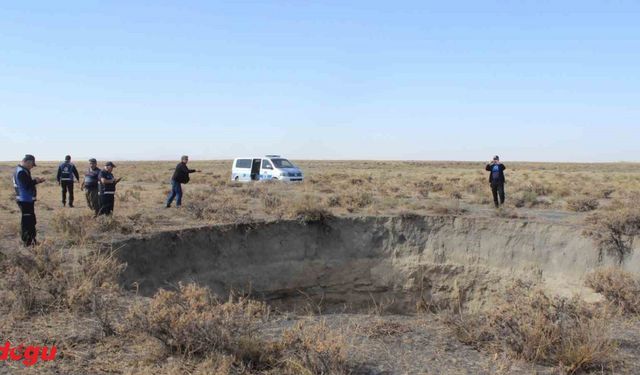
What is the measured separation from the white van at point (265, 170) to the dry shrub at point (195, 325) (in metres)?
21.2

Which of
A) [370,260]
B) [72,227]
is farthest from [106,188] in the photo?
[370,260]

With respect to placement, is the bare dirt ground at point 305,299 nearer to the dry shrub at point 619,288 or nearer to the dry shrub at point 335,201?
the dry shrub at point 619,288

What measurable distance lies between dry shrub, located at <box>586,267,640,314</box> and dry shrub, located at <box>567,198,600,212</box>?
985cm

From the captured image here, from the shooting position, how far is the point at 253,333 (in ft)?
18.9

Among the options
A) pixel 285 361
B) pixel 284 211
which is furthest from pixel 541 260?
pixel 285 361

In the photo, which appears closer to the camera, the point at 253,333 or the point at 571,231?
the point at 253,333

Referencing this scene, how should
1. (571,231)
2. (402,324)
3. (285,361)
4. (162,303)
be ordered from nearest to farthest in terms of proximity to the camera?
(285,361) → (162,303) → (402,324) → (571,231)

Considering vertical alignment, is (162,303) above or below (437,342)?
above

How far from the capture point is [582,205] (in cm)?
1861

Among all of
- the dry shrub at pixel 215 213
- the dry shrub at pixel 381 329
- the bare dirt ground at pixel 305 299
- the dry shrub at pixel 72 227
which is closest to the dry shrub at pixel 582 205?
the bare dirt ground at pixel 305 299

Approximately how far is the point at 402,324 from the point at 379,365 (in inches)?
60.2

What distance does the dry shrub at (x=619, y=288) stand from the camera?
26.3 feet

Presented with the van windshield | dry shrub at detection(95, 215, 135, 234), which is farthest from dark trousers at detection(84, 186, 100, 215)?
the van windshield

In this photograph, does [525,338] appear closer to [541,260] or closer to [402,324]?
[402,324]
